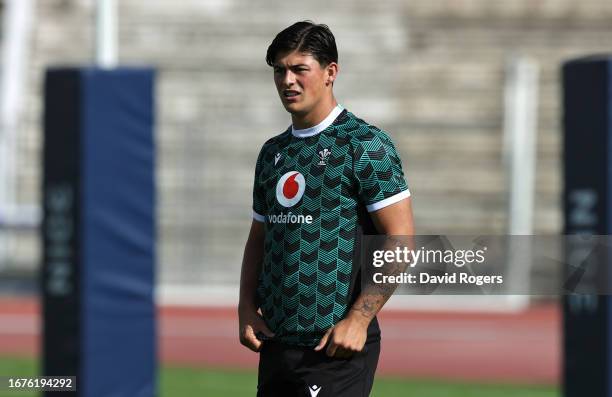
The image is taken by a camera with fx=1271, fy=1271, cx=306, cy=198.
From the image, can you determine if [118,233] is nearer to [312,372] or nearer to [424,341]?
[312,372]

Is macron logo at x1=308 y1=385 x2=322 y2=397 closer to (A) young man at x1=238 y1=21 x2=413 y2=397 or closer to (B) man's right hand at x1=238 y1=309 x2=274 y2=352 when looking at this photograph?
(A) young man at x1=238 y1=21 x2=413 y2=397

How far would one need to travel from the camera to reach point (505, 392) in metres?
9.63

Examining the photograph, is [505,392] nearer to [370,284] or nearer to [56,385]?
[56,385]

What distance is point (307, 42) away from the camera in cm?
352

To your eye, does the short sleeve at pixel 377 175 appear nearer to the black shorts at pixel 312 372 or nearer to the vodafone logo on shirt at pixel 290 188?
the vodafone logo on shirt at pixel 290 188

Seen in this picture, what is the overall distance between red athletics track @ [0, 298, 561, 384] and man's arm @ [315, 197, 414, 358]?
7.01 metres

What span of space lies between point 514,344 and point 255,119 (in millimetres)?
5548

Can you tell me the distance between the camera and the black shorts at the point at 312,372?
11.6 ft

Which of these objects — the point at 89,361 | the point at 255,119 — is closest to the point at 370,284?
the point at 89,361

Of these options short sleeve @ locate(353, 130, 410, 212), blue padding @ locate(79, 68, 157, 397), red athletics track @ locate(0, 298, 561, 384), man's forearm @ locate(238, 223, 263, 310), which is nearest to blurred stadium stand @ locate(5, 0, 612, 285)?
red athletics track @ locate(0, 298, 561, 384)

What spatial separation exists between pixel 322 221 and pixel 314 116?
30 cm

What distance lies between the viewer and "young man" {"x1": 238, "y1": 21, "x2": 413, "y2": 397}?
3494 mm

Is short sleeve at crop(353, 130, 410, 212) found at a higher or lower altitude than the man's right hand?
higher

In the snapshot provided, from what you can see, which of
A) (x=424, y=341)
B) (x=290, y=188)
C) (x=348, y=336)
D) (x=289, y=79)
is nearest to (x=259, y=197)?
(x=290, y=188)
